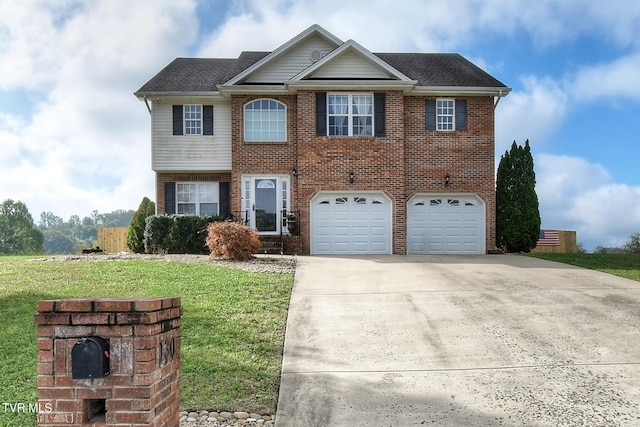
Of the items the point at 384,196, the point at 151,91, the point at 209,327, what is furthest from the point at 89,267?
the point at 384,196

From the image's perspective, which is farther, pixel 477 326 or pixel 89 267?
pixel 89 267

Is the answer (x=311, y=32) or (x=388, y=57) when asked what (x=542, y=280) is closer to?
(x=311, y=32)

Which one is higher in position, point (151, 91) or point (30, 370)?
point (151, 91)

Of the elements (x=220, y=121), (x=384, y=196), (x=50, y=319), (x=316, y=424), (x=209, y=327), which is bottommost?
(x=316, y=424)

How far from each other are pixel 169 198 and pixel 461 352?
15071mm

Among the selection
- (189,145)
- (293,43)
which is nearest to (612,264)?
(293,43)

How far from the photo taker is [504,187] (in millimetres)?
20719

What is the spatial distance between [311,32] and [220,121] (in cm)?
467

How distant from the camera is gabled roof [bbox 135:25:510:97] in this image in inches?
733

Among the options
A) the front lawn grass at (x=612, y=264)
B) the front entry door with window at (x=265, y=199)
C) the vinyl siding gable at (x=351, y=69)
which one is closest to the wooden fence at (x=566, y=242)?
the front lawn grass at (x=612, y=264)

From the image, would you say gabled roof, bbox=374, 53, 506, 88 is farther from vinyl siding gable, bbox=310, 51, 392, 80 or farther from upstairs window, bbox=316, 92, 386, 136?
upstairs window, bbox=316, 92, 386, 136

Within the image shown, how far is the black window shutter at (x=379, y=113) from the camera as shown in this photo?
18828 mm

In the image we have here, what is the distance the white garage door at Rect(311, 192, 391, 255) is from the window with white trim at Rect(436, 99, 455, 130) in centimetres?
358

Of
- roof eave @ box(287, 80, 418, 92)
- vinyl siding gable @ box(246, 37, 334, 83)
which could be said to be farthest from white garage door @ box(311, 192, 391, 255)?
vinyl siding gable @ box(246, 37, 334, 83)
